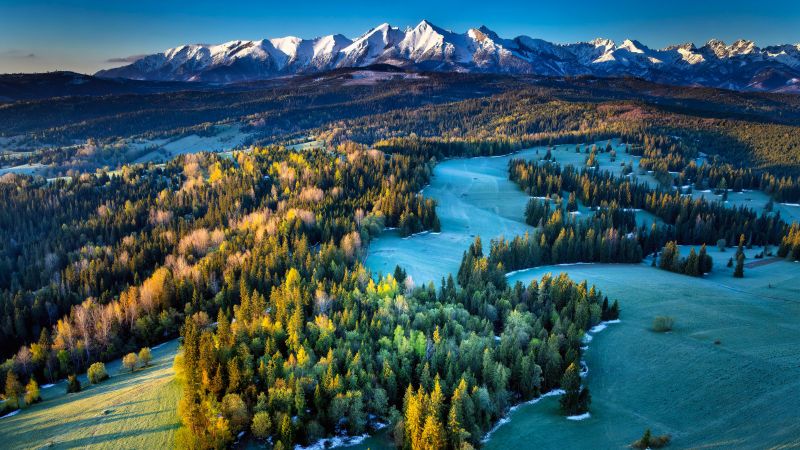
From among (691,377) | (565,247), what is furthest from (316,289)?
(565,247)

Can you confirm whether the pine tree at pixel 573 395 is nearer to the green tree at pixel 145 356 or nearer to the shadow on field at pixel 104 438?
the shadow on field at pixel 104 438

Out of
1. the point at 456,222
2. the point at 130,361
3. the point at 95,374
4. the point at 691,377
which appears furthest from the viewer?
the point at 456,222

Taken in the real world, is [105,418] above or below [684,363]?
below

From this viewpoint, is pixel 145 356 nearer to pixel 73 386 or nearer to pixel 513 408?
pixel 73 386

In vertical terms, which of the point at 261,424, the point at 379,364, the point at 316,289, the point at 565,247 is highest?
the point at 316,289

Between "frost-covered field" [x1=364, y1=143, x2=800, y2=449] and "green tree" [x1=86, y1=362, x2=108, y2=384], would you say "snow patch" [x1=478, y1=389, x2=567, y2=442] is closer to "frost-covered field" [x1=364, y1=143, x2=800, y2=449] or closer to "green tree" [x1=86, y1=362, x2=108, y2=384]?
"frost-covered field" [x1=364, y1=143, x2=800, y2=449]

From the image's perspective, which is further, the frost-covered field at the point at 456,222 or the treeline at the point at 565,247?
the treeline at the point at 565,247

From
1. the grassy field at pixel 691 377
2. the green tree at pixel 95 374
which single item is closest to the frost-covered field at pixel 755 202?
the grassy field at pixel 691 377
